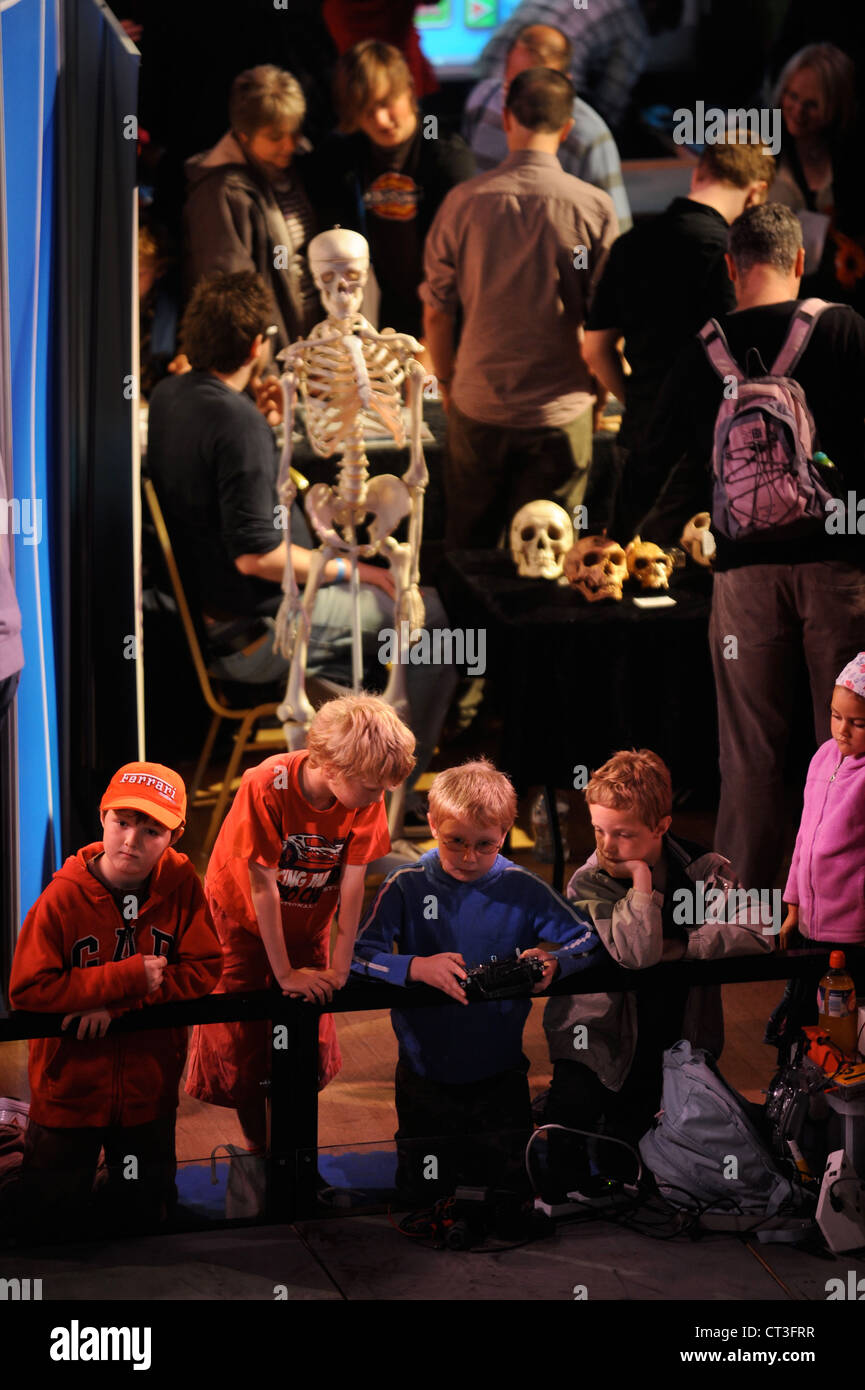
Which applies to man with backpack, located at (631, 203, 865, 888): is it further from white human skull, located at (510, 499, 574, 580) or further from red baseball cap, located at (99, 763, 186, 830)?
red baseball cap, located at (99, 763, 186, 830)

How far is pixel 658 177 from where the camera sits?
21.9 feet

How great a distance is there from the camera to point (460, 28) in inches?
263

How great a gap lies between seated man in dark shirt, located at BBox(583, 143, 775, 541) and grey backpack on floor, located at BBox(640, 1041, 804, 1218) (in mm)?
2702

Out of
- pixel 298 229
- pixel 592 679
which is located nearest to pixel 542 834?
pixel 592 679

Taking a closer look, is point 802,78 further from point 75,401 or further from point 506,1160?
point 506,1160

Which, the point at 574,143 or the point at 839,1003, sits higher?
the point at 574,143

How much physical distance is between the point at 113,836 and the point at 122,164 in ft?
7.33

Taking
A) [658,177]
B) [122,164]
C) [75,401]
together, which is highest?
[658,177]

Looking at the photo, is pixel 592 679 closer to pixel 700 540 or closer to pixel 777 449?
pixel 700 540

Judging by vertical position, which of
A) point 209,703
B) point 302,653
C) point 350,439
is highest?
point 350,439

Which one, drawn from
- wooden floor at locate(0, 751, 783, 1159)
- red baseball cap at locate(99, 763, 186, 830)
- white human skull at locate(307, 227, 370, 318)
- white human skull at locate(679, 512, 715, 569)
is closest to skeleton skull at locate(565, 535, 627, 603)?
white human skull at locate(679, 512, 715, 569)

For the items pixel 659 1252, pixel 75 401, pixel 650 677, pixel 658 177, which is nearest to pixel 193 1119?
pixel 659 1252

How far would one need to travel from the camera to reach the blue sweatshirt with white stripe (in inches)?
146

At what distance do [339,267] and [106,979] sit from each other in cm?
273
